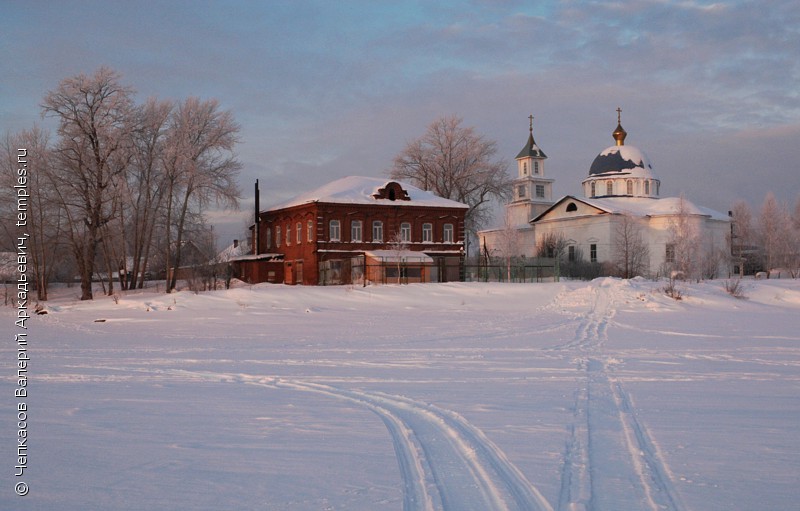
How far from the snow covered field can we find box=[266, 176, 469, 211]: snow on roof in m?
32.1

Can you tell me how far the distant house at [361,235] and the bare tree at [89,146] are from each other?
43.6 ft

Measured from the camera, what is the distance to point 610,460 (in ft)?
22.6

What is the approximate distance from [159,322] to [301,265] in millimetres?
27564

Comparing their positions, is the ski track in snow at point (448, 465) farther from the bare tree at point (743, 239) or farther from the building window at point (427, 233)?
the bare tree at point (743, 239)

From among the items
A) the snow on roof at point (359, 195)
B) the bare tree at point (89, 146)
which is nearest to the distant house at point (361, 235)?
the snow on roof at point (359, 195)

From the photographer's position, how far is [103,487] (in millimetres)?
6066

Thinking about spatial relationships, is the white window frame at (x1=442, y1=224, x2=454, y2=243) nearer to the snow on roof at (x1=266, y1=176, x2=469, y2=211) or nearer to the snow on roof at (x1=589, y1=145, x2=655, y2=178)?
the snow on roof at (x1=266, y1=176, x2=469, y2=211)

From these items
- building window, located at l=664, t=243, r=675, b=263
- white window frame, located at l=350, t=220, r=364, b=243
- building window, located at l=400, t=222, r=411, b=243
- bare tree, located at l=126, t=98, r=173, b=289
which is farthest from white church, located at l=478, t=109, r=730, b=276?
bare tree, located at l=126, t=98, r=173, b=289

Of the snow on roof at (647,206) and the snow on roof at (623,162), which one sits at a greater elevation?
the snow on roof at (623,162)

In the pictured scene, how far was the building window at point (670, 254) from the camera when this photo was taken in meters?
63.9

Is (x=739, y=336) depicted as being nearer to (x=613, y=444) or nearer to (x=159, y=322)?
(x=613, y=444)

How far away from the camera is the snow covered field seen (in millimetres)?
5965

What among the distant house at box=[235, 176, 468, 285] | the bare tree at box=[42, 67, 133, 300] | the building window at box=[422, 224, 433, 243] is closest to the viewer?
the bare tree at box=[42, 67, 133, 300]

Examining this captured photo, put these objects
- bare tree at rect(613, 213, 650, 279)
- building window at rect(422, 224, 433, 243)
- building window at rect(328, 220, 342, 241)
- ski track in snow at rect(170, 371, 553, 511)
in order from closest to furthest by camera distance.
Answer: ski track in snow at rect(170, 371, 553, 511)
building window at rect(328, 220, 342, 241)
building window at rect(422, 224, 433, 243)
bare tree at rect(613, 213, 650, 279)
